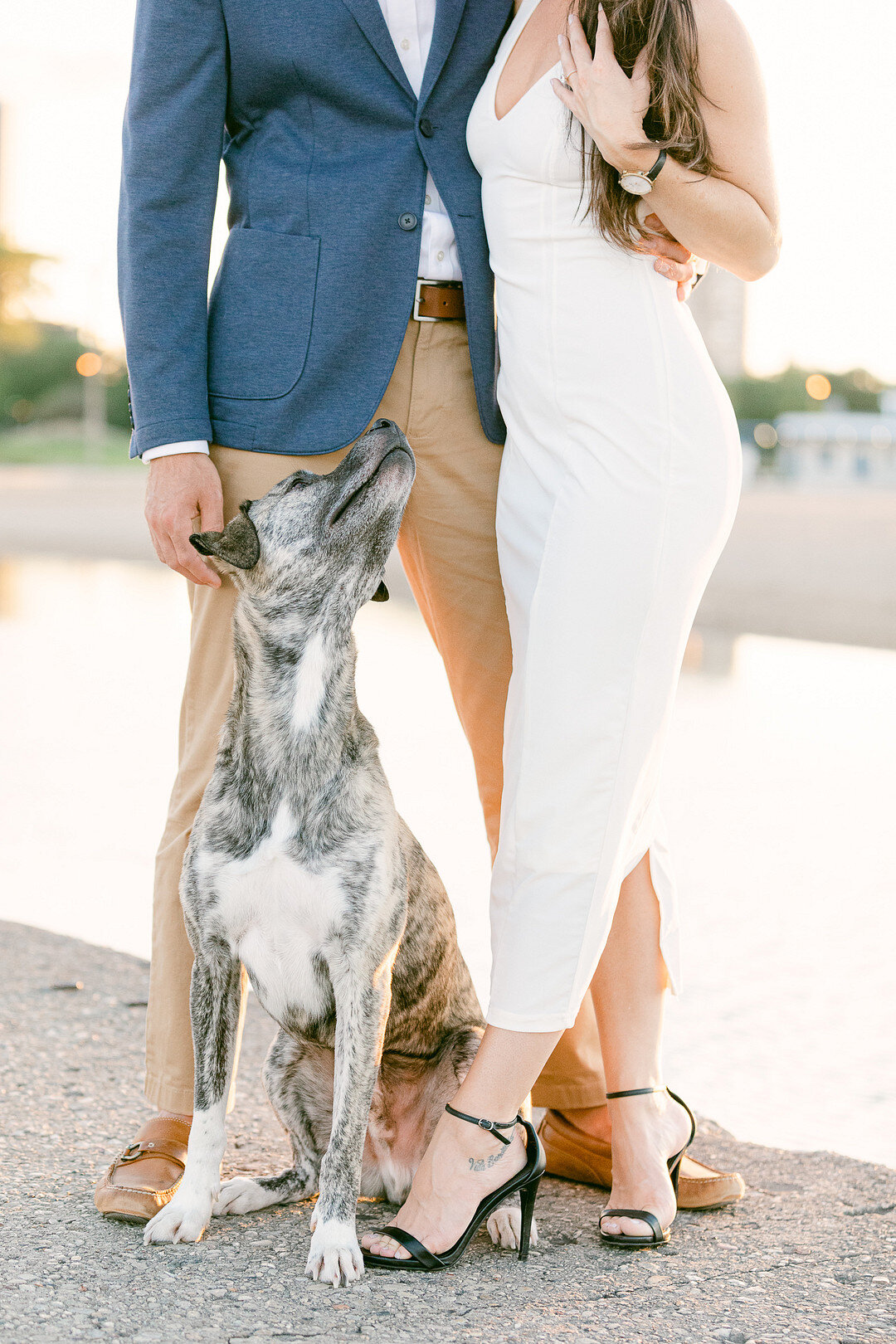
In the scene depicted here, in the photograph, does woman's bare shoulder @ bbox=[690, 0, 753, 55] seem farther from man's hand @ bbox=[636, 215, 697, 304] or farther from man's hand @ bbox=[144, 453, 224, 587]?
man's hand @ bbox=[144, 453, 224, 587]

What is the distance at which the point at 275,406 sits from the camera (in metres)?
2.69

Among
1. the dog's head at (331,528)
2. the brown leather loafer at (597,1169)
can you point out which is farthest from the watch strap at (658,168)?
the brown leather loafer at (597,1169)

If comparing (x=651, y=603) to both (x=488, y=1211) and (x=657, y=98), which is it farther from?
(x=488, y=1211)

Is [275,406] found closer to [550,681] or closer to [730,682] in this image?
[550,681]

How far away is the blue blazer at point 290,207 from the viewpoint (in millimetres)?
2621

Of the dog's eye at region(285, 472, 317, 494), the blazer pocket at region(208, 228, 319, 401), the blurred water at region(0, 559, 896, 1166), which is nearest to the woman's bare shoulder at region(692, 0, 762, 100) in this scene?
the blazer pocket at region(208, 228, 319, 401)

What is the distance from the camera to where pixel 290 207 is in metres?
2.66

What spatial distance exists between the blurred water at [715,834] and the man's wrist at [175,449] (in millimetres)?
2099

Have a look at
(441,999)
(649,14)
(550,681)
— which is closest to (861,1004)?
(441,999)

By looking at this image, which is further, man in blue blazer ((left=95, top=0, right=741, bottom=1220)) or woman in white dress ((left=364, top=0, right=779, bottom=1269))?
man in blue blazer ((left=95, top=0, right=741, bottom=1220))

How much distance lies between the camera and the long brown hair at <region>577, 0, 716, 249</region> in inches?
94.6

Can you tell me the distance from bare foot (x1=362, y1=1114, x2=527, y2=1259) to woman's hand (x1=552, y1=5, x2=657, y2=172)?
1722mm

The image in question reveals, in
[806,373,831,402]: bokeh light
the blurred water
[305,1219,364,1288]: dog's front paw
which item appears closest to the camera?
[305,1219,364,1288]: dog's front paw

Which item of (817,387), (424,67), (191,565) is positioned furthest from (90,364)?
(191,565)
